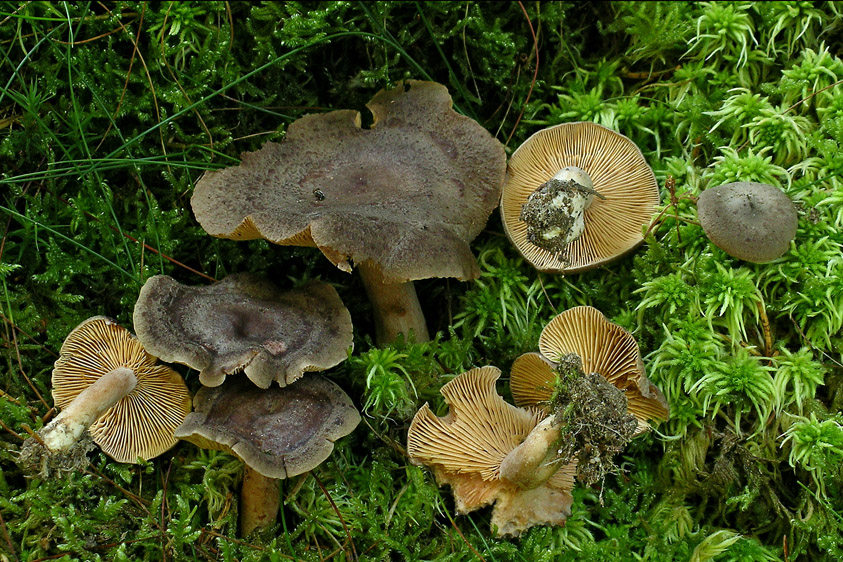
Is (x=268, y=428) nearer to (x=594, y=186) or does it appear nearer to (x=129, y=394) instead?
(x=129, y=394)

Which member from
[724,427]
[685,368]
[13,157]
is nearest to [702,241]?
[685,368]

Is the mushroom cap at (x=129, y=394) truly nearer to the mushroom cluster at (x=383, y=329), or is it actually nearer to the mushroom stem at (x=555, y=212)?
the mushroom cluster at (x=383, y=329)

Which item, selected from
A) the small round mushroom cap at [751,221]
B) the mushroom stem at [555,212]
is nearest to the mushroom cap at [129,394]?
the mushroom stem at [555,212]

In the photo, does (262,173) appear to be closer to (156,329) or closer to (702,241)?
(156,329)

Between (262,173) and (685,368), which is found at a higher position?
(262,173)

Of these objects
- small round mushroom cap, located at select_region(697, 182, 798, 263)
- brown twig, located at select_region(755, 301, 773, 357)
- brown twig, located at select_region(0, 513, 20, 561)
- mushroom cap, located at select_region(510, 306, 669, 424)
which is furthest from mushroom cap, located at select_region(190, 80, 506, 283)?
brown twig, located at select_region(0, 513, 20, 561)
